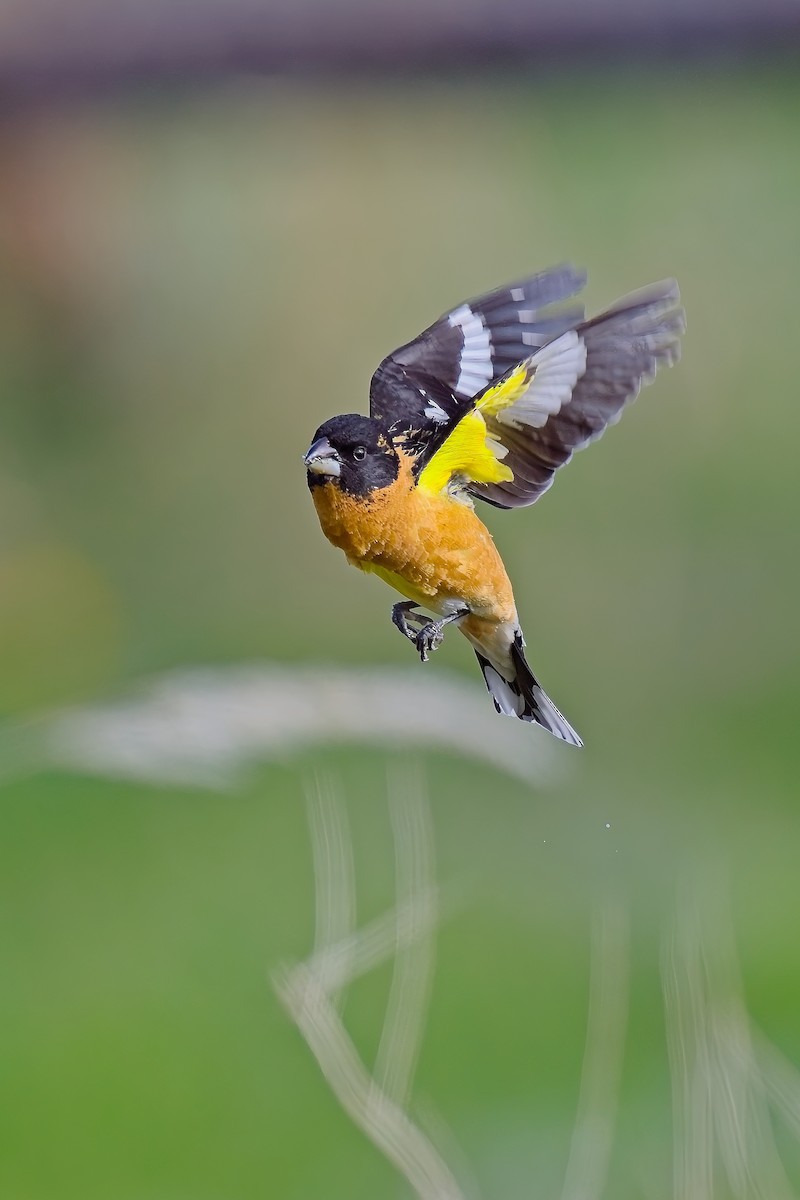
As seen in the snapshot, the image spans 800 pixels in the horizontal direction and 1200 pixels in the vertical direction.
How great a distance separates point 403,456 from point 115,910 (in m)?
0.86

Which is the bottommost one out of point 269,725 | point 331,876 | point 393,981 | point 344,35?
point 393,981

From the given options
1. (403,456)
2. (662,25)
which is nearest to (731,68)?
(662,25)

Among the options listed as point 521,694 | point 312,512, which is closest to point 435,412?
point 521,694

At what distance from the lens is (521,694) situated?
2.26 ft

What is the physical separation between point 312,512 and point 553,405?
0.70 meters

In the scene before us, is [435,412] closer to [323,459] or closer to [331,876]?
[323,459]

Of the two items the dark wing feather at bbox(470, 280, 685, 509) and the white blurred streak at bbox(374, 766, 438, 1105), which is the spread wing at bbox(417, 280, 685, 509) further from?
the white blurred streak at bbox(374, 766, 438, 1105)

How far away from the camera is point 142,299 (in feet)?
4.41

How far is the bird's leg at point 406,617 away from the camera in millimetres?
642

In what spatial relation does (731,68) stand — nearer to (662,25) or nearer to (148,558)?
(662,25)

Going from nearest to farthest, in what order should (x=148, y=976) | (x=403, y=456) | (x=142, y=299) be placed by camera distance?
(x=403, y=456)
(x=148, y=976)
(x=142, y=299)

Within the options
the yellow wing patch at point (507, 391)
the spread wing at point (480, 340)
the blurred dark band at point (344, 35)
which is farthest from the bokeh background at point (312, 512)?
the yellow wing patch at point (507, 391)

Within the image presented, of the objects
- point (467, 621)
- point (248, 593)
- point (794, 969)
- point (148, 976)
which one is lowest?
point (794, 969)

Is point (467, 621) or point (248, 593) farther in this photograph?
point (248, 593)
